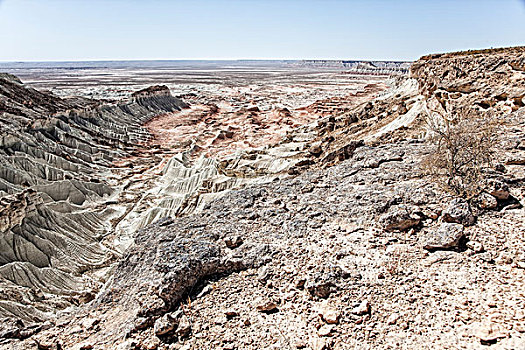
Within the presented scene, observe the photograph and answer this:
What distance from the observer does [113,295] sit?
736 cm

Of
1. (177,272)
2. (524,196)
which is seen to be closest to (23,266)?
(177,272)

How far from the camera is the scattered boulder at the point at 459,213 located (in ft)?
21.1

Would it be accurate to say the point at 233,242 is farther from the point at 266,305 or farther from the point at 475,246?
the point at 475,246

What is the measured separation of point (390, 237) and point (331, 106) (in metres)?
57.7

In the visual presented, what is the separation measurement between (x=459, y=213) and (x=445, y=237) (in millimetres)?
742

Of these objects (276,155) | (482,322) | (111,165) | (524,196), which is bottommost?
(111,165)

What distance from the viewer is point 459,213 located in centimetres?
657

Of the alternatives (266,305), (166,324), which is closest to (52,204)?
(166,324)

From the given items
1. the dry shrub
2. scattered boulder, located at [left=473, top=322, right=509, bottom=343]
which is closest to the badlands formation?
scattered boulder, located at [left=473, top=322, right=509, bottom=343]

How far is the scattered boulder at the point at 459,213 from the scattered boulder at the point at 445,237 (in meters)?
0.20

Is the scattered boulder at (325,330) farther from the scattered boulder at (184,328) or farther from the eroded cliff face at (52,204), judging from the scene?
the eroded cliff face at (52,204)

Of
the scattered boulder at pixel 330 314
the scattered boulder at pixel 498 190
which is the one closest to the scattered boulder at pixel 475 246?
the scattered boulder at pixel 498 190

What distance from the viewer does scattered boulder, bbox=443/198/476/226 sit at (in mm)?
6438

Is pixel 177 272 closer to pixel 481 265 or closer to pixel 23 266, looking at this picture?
pixel 481 265
